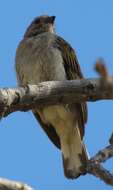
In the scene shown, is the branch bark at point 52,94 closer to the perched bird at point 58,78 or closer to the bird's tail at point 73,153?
the bird's tail at point 73,153

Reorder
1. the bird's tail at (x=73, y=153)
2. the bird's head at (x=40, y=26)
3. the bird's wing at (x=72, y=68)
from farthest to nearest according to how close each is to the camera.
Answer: the bird's head at (x=40, y=26) → the bird's wing at (x=72, y=68) → the bird's tail at (x=73, y=153)

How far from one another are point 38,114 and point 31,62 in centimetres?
74

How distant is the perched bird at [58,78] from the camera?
6516 mm

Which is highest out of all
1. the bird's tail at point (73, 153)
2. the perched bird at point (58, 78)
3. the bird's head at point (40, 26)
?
the bird's head at point (40, 26)

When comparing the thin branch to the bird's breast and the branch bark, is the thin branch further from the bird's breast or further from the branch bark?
the bird's breast

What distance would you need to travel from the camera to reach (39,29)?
8.00m

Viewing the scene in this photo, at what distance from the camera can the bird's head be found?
7.91m

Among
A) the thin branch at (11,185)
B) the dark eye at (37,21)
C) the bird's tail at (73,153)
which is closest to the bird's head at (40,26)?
the dark eye at (37,21)

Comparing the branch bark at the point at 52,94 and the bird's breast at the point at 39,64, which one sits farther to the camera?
the bird's breast at the point at 39,64

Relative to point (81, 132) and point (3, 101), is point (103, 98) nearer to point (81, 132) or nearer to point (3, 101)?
point (3, 101)

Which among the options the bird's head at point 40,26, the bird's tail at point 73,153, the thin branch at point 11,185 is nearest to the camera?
the thin branch at point 11,185

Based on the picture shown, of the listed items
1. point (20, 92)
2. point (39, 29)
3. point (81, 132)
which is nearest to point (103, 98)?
point (20, 92)

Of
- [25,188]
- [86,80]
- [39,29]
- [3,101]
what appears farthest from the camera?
[39,29]

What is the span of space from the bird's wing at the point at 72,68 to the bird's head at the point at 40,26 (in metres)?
0.94
